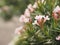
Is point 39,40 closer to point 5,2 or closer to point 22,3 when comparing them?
point 22,3

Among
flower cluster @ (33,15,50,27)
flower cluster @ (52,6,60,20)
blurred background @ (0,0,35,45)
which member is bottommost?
flower cluster @ (33,15,50,27)

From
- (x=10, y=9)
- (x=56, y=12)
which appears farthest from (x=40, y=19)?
(x=10, y=9)

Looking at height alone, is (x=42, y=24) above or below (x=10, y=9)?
below

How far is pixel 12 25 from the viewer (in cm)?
538

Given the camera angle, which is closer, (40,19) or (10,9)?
(40,19)

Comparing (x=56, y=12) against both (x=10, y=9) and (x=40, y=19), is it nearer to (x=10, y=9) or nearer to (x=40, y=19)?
(x=40, y=19)

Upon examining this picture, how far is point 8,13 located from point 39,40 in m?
2.66

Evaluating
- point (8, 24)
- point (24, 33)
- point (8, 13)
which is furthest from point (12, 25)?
point (24, 33)

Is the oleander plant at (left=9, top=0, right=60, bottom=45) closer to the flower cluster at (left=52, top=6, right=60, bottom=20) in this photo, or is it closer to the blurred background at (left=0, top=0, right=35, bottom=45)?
the flower cluster at (left=52, top=6, right=60, bottom=20)

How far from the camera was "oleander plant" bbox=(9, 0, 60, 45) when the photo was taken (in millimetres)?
1769

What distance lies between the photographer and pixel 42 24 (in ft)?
5.76

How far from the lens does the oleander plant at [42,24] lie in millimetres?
1769

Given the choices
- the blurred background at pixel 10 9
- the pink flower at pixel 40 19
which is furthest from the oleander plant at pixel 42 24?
the blurred background at pixel 10 9

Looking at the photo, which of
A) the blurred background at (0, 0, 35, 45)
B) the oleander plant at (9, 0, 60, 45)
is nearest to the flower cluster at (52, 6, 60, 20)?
the oleander plant at (9, 0, 60, 45)
